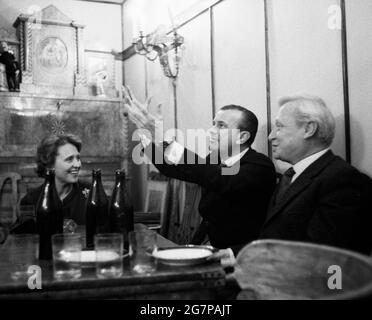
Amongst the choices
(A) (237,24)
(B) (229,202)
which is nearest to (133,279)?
(B) (229,202)

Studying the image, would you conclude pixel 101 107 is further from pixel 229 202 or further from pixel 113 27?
pixel 229 202

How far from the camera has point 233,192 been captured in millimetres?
2303

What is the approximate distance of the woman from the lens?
2.68 meters

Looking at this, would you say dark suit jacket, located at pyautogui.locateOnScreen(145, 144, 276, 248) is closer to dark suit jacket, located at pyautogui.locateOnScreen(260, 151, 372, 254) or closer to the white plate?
dark suit jacket, located at pyautogui.locateOnScreen(260, 151, 372, 254)

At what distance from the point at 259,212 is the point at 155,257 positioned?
105cm

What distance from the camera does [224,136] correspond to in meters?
2.57

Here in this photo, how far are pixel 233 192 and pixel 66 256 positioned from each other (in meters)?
1.11

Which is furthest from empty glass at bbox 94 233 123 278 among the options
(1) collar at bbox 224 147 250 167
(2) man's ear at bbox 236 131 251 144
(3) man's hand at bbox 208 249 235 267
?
(2) man's ear at bbox 236 131 251 144

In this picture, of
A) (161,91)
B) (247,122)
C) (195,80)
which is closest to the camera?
(247,122)

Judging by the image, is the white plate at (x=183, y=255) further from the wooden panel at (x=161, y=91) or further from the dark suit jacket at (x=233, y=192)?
the wooden panel at (x=161, y=91)

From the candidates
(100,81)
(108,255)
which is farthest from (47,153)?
(100,81)

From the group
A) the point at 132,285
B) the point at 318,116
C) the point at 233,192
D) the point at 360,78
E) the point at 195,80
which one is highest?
the point at 195,80

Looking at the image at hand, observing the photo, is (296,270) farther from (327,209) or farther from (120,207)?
(120,207)
